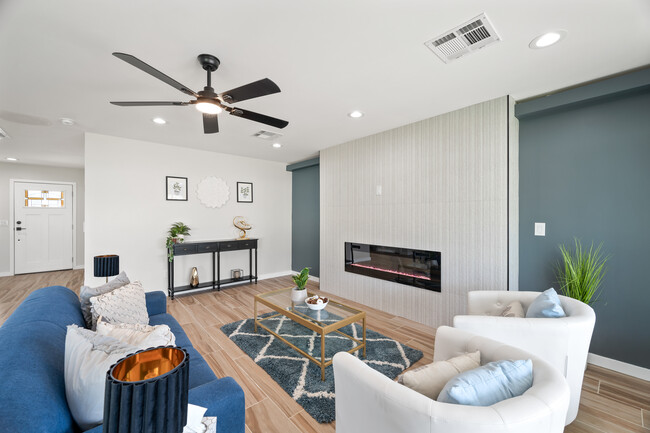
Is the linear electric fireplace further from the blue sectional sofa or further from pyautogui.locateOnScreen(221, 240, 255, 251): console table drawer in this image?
the blue sectional sofa

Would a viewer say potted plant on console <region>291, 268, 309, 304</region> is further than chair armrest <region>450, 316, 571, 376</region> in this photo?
Yes

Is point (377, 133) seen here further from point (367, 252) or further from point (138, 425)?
point (138, 425)

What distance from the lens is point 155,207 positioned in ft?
14.4

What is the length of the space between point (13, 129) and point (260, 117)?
385 cm

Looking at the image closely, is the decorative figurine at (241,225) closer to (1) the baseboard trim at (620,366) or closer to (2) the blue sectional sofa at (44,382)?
(2) the blue sectional sofa at (44,382)

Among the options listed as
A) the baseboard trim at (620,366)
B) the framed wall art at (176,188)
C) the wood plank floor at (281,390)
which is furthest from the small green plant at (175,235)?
the baseboard trim at (620,366)

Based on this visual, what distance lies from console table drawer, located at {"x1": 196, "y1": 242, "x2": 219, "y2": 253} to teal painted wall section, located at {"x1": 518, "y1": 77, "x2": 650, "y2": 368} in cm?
434

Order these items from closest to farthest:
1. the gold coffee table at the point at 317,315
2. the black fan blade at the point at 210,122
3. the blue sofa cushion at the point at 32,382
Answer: the blue sofa cushion at the point at 32,382 < the gold coffee table at the point at 317,315 < the black fan blade at the point at 210,122

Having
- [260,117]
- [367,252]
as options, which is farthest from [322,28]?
[367,252]

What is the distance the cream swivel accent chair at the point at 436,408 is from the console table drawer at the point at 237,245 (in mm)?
3929

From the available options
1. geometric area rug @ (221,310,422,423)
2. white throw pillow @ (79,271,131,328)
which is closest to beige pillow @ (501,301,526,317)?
geometric area rug @ (221,310,422,423)

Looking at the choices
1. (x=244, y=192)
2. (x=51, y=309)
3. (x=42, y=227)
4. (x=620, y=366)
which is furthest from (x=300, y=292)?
(x=42, y=227)

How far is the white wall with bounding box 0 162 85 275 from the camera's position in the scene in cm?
571

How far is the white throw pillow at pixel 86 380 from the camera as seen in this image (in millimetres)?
934
